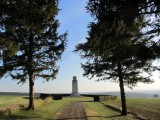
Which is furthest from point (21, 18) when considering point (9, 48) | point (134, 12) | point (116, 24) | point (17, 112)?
point (17, 112)

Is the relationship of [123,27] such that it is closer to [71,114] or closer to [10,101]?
[71,114]

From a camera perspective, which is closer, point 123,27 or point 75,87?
point 123,27

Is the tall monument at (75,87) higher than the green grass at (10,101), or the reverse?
the tall monument at (75,87)

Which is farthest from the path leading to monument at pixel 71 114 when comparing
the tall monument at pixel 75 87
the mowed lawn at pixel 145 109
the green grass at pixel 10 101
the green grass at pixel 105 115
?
the tall monument at pixel 75 87

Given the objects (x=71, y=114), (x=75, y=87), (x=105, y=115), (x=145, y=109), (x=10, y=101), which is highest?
(x=75, y=87)

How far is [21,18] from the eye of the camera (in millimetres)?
18375

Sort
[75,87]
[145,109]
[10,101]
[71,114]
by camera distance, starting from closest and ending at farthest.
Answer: [71,114] < [145,109] < [10,101] < [75,87]

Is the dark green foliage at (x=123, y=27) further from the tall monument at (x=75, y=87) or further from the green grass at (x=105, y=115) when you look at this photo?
the tall monument at (x=75, y=87)

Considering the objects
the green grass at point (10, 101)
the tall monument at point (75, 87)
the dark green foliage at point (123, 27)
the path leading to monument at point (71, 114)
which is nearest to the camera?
the dark green foliage at point (123, 27)

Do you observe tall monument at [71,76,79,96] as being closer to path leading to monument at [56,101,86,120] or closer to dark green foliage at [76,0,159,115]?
path leading to monument at [56,101,86,120]

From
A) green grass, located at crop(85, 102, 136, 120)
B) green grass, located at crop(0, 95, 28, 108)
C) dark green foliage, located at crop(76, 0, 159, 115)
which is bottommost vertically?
green grass, located at crop(85, 102, 136, 120)

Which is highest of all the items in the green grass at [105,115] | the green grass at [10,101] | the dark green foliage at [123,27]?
the dark green foliage at [123,27]

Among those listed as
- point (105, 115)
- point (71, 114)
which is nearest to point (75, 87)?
point (71, 114)

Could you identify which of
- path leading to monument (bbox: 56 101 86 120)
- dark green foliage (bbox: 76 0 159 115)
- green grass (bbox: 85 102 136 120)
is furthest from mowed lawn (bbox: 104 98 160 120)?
dark green foliage (bbox: 76 0 159 115)
